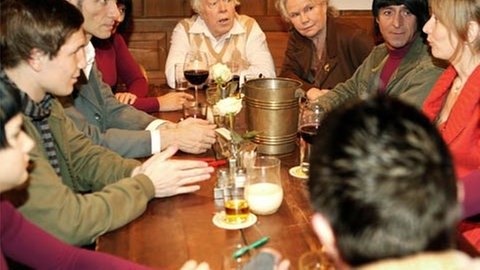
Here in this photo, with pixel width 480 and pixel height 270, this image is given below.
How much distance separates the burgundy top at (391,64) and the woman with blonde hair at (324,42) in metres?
0.47

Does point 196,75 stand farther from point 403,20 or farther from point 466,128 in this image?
point 466,128

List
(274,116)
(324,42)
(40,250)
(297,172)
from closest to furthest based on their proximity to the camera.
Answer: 1. (40,250)
2. (297,172)
3. (274,116)
4. (324,42)

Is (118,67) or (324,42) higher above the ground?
(324,42)

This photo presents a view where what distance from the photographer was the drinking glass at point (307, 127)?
181 centimetres

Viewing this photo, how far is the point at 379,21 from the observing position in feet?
8.71

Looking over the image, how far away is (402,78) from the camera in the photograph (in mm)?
2457

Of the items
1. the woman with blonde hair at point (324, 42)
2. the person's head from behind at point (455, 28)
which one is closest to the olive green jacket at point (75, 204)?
the person's head from behind at point (455, 28)

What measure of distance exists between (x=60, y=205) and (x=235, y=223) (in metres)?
0.42

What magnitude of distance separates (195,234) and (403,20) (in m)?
1.55

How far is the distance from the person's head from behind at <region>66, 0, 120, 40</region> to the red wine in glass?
0.39m

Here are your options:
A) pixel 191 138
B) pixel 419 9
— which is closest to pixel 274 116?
pixel 191 138

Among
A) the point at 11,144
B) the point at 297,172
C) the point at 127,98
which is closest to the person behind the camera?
the point at 11,144

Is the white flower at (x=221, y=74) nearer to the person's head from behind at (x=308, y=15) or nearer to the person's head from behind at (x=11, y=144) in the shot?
the person's head from behind at (x=308, y=15)

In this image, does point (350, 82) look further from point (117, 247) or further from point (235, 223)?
point (117, 247)
